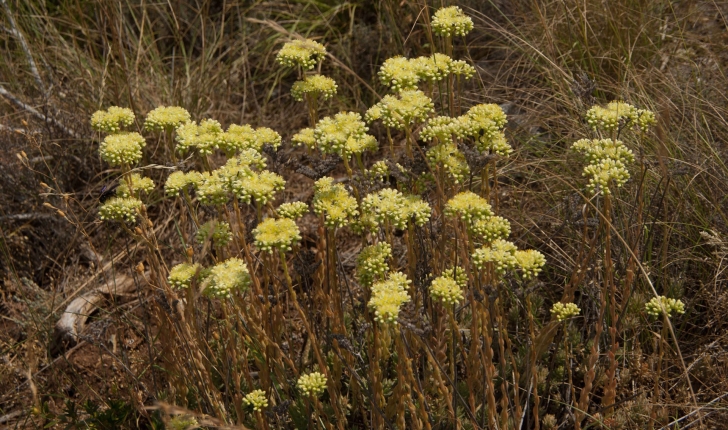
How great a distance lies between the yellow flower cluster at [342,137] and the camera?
2.55 metres

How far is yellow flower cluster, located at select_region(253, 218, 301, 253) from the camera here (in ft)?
7.65

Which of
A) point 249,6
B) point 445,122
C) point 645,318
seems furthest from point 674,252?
point 249,6

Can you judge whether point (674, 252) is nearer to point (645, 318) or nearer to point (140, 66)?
point (645, 318)

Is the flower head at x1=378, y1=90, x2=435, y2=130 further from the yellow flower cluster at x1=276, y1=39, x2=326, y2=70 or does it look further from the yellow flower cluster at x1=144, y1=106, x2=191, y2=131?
the yellow flower cluster at x1=144, y1=106, x2=191, y2=131

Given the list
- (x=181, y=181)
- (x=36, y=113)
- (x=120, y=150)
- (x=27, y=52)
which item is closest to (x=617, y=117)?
(x=181, y=181)

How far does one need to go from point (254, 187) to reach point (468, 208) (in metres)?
0.66

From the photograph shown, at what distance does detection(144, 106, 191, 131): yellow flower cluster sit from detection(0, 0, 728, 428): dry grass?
20.1 inches

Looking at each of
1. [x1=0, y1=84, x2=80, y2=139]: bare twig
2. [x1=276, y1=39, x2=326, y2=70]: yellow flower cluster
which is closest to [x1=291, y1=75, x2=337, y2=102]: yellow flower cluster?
[x1=276, y1=39, x2=326, y2=70]: yellow flower cluster

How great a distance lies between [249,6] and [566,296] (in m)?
4.07

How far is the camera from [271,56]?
5.77 metres

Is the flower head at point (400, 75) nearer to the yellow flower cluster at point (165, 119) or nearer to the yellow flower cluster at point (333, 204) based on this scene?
the yellow flower cluster at point (333, 204)

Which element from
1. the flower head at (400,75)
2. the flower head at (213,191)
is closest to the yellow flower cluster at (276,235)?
the flower head at (213,191)

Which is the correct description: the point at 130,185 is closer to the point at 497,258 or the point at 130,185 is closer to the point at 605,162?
the point at 497,258

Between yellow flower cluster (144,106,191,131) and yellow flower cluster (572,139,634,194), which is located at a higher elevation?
yellow flower cluster (144,106,191,131)
